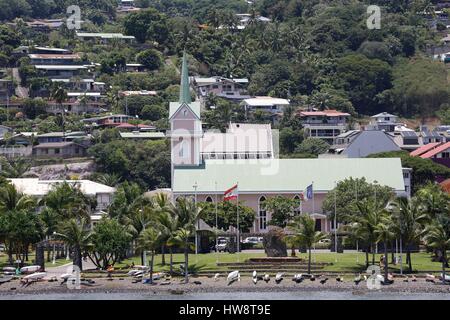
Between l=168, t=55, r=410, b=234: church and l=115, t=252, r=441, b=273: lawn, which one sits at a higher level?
l=168, t=55, r=410, b=234: church

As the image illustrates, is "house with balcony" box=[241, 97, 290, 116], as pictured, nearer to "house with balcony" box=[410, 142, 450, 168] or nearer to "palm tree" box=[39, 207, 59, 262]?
"house with balcony" box=[410, 142, 450, 168]

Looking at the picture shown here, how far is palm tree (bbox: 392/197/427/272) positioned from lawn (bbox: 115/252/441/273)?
4.59 ft

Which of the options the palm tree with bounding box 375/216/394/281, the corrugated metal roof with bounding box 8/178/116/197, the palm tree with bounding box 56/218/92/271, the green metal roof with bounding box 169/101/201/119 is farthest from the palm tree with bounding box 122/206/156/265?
the green metal roof with bounding box 169/101/201/119

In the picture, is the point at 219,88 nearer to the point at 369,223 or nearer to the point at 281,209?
the point at 281,209

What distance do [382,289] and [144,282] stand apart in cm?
1233

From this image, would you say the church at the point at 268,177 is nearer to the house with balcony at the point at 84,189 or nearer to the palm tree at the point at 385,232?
the house with balcony at the point at 84,189

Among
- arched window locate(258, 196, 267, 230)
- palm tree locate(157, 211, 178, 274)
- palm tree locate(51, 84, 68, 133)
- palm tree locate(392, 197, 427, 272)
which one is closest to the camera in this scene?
palm tree locate(392, 197, 427, 272)

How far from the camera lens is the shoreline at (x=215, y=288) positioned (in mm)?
72188

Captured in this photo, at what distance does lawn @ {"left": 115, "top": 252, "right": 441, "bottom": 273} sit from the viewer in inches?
3098

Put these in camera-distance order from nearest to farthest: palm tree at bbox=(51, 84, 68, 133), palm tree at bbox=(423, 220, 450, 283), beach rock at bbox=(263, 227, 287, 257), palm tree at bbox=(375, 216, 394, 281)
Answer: palm tree at bbox=(423, 220, 450, 283), palm tree at bbox=(375, 216, 394, 281), beach rock at bbox=(263, 227, 287, 257), palm tree at bbox=(51, 84, 68, 133)

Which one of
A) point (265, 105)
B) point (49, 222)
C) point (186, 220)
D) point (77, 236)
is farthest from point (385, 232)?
point (265, 105)

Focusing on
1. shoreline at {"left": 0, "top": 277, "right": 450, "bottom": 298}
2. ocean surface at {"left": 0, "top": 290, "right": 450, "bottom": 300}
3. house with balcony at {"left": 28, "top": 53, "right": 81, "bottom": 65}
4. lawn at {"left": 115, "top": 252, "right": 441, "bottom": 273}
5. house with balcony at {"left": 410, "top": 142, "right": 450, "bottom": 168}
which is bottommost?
ocean surface at {"left": 0, "top": 290, "right": 450, "bottom": 300}

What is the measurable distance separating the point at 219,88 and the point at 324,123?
18776 mm
